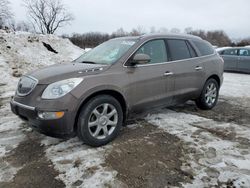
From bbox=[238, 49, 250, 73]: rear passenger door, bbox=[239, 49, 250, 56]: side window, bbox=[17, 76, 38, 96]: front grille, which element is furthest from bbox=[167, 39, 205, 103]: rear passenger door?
bbox=[239, 49, 250, 56]: side window

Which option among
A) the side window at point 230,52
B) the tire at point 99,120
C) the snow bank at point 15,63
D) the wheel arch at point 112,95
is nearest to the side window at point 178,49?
the wheel arch at point 112,95

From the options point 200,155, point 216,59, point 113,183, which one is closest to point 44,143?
point 113,183

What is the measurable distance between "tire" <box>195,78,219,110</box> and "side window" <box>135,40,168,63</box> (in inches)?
59.8

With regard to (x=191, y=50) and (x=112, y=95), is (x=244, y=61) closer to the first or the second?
(x=191, y=50)

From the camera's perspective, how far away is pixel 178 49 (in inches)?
196

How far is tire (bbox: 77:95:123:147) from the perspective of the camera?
11.6ft

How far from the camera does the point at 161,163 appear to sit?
10.9 ft

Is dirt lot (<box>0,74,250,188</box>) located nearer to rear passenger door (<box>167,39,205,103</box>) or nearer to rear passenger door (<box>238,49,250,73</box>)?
rear passenger door (<box>167,39,205,103</box>)

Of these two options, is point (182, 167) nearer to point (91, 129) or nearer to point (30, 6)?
point (91, 129)

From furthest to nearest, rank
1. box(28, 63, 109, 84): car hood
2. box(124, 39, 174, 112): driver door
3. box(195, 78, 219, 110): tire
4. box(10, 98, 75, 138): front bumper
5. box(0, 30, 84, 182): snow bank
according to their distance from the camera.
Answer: box(195, 78, 219, 110): tire, box(124, 39, 174, 112): driver door, box(0, 30, 84, 182): snow bank, box(28, 63, 109, 84): car hood, box(10, 98, 75, 138): front bumper

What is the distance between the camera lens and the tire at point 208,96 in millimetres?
5595

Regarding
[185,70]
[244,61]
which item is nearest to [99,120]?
[185,70]

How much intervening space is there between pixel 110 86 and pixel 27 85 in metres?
1.24

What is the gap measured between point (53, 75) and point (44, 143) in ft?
3.73
